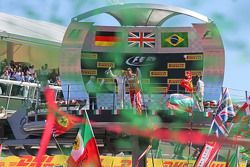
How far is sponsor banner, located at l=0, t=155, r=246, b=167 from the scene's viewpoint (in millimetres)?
21828

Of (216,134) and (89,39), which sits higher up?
(89,39)

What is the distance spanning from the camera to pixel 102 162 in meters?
22.8

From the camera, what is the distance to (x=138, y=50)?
2198 cm

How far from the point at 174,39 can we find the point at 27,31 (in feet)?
40.9

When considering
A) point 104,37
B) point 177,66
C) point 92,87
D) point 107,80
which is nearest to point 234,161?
point 92,87

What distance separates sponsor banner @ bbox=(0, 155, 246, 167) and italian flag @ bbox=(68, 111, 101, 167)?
948 centimetres

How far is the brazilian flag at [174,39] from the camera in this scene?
21750mm

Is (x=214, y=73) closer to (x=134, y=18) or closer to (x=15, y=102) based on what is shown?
(x=134, y=18)

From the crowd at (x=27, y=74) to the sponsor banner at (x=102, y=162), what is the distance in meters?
3.76

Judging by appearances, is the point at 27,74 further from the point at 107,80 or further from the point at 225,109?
the point at 225,109

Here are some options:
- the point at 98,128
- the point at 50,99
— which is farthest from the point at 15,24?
the point at 50,99

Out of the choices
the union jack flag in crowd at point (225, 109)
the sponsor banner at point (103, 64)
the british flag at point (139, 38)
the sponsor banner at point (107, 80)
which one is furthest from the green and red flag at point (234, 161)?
the sponsor banner at point (103, 64)

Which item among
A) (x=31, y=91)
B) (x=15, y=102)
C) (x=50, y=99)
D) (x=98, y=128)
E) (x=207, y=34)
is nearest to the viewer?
(x=50, y=99)

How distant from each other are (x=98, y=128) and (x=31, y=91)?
858cm
